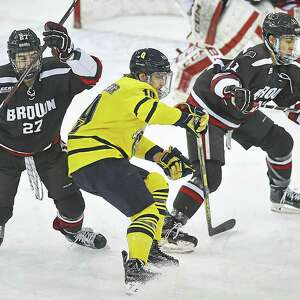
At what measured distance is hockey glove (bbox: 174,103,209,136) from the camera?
12.5 ft

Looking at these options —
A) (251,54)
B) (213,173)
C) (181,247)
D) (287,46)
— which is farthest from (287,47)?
(181,247)

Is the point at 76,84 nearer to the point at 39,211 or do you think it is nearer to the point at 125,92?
the point at 125,92

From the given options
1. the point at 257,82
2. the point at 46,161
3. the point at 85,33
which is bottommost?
the point at 85,33

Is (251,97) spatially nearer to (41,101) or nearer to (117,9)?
(41,101)

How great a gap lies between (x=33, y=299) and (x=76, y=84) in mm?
992

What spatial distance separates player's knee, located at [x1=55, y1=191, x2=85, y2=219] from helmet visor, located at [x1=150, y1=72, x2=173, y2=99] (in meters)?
0.67

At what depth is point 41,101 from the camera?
4.04 metres

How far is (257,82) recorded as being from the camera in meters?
4.39

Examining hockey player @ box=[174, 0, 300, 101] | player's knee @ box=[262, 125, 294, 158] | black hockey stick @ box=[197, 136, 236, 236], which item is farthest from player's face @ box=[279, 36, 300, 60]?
hockey player @ box=[174, 0, 300, 101]

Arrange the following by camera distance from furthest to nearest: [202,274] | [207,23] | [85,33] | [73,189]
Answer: [85,33] < [207,23] < [73,189] < [202,274]

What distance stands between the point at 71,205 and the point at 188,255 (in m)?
0.59

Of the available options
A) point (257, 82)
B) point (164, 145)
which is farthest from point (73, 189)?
point (164, 145)

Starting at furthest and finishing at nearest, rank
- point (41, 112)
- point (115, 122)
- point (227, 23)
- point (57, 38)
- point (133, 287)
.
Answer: point (227, 23), point (41, 112), point (57, 38), point (115, 122), point (133, 287)

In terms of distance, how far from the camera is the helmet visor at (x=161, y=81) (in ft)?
12.8
